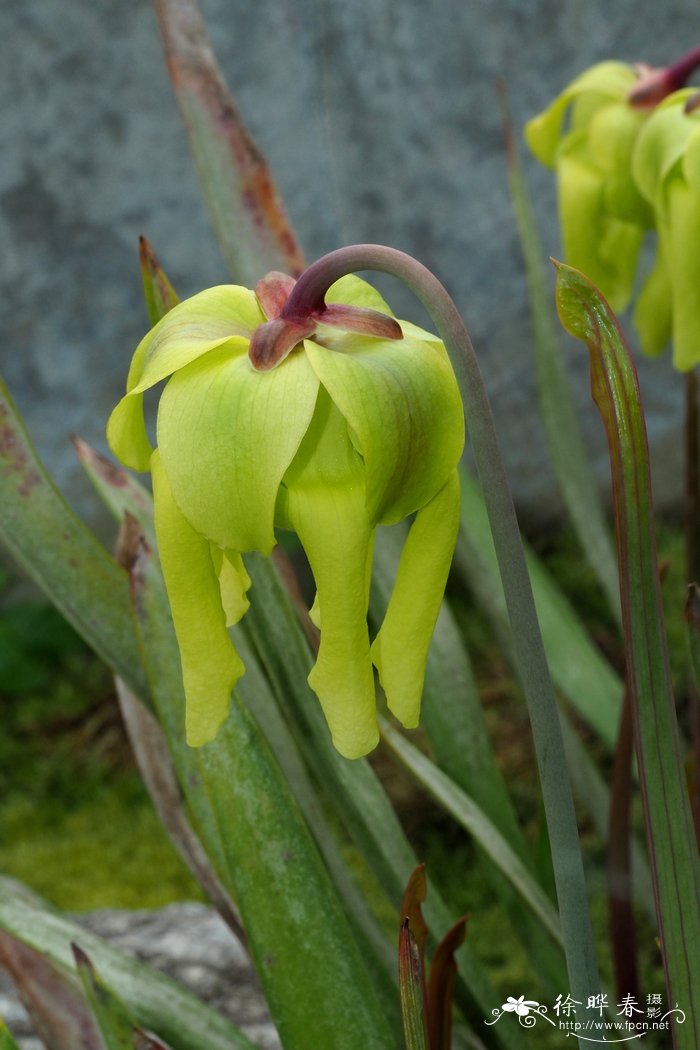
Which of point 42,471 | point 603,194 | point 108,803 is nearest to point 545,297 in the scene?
point 603,194

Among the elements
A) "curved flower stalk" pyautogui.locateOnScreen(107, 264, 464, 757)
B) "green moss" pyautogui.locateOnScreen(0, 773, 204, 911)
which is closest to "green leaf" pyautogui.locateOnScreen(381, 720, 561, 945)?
"curved flower stalk" pyautogui.locateOnScreen(107, 264, 464, 757)

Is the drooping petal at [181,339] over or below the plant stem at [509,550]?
over

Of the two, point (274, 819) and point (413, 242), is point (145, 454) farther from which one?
point (413, 242)

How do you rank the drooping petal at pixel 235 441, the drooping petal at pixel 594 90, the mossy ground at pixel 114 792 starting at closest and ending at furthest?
1. the drooping petal at pixel 235 441
2. the drooping petal at pixel 594 90
3. the mossy ground at pixel 114 792

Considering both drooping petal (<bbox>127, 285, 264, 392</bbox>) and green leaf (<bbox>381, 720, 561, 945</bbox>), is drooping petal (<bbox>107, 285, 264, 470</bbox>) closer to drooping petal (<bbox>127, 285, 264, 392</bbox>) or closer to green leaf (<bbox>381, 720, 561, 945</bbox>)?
drooping petal (<bbox>127, 285, 264, 392</bbox>)

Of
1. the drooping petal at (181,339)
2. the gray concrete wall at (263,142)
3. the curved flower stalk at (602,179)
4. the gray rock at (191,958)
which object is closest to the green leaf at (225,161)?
the curved flower stalk at (602,179)

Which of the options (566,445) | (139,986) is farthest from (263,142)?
(139,986)

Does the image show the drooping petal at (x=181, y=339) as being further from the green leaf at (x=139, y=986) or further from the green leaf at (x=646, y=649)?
the green leaf at (x=139, y=986)
